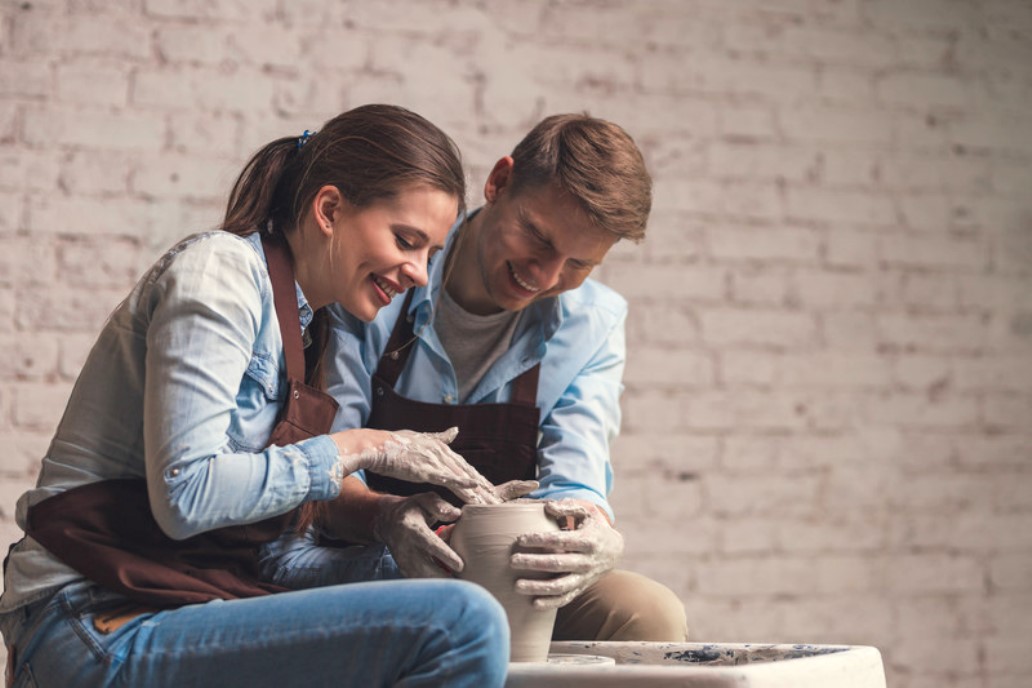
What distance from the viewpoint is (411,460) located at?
1375 millimetres

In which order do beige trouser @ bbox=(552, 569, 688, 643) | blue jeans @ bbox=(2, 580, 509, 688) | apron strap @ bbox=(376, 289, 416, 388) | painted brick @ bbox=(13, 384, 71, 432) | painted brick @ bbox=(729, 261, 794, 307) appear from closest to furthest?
blue jeans @ bbox=(2, 580, 509, 688), beige trouser @ bbox=(552, 569, 688, 643), apron strap @ bbox=(376, 289, 416, 388), painted brick @ bbox=(13, 384, 71, 432), painted brick @ bbox=(729, 261, 794, 307)

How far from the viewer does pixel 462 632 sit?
1.17 metres

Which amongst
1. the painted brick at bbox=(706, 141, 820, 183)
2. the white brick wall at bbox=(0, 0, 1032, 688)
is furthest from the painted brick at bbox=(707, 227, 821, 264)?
the painted brick at bbox=(706, 141, 820, 183)

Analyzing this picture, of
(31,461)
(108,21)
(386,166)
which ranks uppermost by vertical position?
(108,21)

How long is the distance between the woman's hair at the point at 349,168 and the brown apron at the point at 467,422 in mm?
395

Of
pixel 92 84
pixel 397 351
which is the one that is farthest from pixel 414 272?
pixel 92 84

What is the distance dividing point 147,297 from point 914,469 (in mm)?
2133

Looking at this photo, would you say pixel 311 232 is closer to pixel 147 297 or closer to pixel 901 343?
pixel 147 297

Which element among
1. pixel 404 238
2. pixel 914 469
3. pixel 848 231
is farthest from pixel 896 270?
pixel 404 238

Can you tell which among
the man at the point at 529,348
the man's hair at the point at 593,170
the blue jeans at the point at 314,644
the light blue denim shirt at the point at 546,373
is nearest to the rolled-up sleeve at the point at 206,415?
the blue jeans at the point at 314,644

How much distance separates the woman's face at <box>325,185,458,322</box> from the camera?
1.43 metres

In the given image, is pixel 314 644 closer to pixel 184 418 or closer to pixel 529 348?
pixel 184 418

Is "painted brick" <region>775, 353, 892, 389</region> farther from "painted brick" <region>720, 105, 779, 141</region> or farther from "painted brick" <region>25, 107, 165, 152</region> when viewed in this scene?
"painted brick" <region>25, 107, 165, 152</region>

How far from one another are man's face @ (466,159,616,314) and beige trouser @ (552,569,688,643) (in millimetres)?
440
